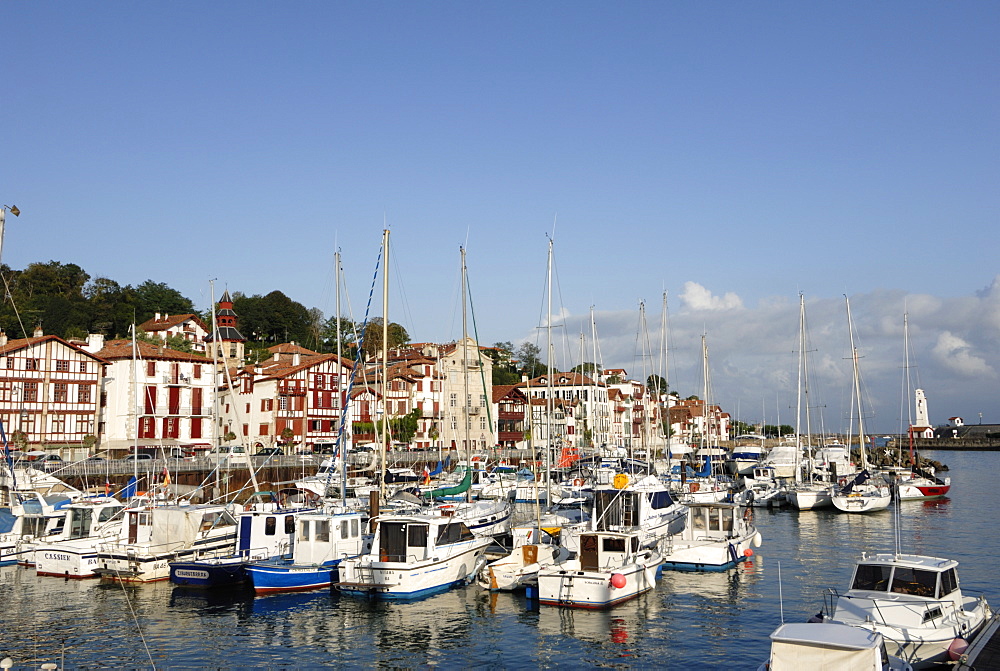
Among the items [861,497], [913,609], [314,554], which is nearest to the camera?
[913,609]

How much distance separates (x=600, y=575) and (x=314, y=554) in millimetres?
11392

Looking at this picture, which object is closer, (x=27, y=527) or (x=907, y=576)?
(x=907, y=576)

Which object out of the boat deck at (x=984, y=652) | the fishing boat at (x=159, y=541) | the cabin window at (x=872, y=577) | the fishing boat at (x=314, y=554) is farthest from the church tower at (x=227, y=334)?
the boat deck at (x=984, y=652)

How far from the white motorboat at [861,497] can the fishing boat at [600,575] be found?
32650 millimetres

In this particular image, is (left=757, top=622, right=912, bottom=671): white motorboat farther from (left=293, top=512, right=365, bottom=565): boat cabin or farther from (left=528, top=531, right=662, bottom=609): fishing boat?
(left=293, top=512, right=365, bottom=565): boat cabin

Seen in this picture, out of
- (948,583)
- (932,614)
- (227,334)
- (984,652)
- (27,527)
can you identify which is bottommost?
(984,652)

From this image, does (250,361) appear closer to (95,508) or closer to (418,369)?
(418,369)

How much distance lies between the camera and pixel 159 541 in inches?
1403

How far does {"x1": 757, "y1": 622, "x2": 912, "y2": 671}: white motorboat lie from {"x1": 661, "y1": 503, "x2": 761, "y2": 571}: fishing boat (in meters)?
17.7

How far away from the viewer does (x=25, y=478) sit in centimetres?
5441

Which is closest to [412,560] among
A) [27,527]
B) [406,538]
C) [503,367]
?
[406,538]

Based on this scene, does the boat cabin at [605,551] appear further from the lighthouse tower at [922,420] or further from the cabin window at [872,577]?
the lighthouse tower at [922,420]

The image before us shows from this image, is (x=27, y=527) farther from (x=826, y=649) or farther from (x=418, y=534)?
(x=826, y=649)

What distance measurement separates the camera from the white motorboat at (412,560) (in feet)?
101
